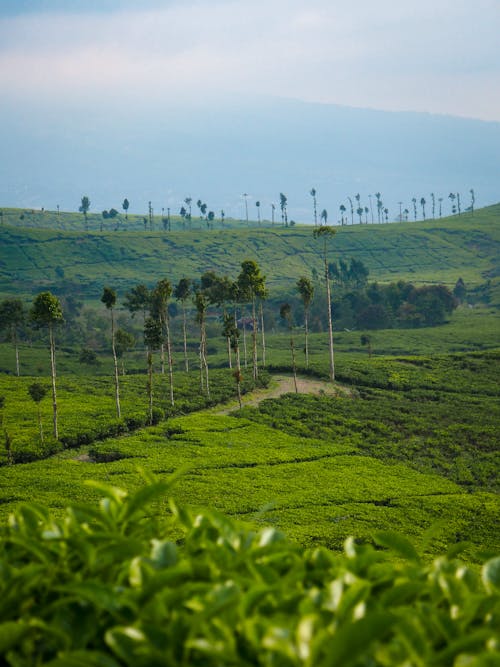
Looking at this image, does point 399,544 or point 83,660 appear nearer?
point 83,660

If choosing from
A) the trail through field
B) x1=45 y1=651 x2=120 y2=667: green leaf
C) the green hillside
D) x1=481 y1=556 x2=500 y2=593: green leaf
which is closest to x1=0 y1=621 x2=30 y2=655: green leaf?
x1=45 y1=651 x2=120 y2=667: green leaf

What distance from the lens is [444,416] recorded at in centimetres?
4075

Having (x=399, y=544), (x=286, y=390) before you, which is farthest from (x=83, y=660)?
(x=286, y=390)

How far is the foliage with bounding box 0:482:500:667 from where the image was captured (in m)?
2.01

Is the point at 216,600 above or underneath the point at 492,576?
above

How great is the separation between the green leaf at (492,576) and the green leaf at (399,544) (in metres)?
0.33

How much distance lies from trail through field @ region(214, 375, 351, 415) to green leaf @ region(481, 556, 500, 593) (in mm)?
41725

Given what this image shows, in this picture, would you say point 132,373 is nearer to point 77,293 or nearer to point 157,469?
point 157,469

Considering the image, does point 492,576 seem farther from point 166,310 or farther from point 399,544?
point 166,310

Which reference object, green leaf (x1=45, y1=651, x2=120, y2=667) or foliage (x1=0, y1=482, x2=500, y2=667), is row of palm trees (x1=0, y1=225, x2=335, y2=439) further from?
green leaf (x1=45, y1=651, x2=120, y2=667)

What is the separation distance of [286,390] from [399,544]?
157ft

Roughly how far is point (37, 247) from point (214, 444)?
108932 millimetres

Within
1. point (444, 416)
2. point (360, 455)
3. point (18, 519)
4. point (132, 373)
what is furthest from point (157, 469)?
point (132, 373)

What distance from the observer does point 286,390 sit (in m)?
50.6
